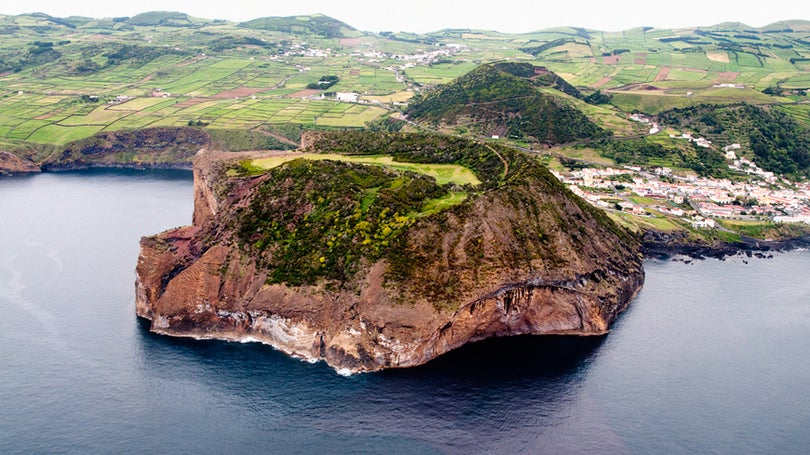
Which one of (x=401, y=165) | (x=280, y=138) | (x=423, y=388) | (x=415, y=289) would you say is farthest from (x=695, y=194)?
(x=280, y=138)

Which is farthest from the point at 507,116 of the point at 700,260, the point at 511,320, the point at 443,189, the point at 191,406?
the point at 191,406

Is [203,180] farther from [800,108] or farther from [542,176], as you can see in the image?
[800,108]

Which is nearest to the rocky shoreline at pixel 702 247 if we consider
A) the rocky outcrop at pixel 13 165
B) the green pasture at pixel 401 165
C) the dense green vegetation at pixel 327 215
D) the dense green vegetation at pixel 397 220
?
the dense green vegetation at pixel 397 220

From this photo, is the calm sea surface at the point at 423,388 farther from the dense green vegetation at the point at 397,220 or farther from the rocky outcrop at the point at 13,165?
the rocky outcrop at the point at 13,165

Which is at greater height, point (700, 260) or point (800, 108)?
point (800, 108)

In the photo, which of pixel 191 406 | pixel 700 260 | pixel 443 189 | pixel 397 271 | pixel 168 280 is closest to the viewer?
pixel 191 406

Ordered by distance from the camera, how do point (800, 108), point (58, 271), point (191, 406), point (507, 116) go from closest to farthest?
point (191, 406) < point (58, 271) < point (507, 116) < point (800, 108)

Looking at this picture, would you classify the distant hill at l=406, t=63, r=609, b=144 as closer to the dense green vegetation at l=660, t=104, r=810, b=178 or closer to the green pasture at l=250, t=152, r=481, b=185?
the dense green vegetation at l=660, t=104, r=810, b=178

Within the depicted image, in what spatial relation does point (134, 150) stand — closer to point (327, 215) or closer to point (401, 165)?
point (401, 165)
